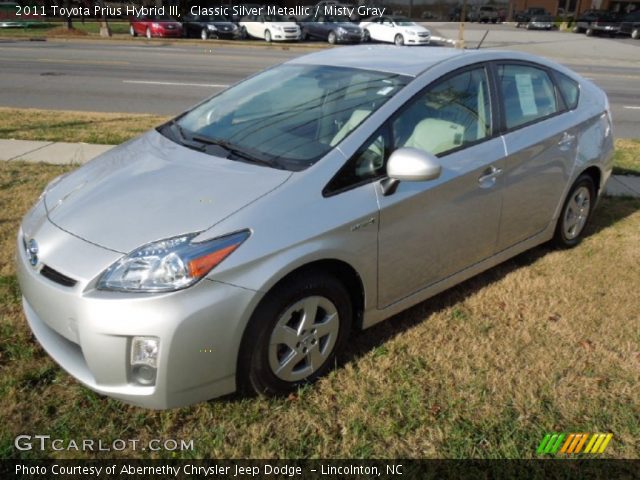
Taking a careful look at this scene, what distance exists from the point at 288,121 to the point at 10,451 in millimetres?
2119

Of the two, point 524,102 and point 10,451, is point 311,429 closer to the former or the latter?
point 10,451

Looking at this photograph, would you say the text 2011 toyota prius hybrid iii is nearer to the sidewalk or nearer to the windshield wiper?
the windshield wiper

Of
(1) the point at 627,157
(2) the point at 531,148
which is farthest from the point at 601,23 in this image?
(2) the point at 531,148

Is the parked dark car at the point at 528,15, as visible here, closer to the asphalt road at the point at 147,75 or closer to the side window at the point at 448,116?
the asphalt road at the point at 147,75

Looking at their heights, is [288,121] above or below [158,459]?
above

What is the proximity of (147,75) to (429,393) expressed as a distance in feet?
45.8

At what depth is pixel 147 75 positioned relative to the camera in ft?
49.2

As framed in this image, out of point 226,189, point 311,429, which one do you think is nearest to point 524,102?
point 226,189

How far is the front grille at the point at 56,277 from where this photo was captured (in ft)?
8.20

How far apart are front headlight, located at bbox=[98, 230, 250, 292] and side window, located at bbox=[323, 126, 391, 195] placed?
0.67m

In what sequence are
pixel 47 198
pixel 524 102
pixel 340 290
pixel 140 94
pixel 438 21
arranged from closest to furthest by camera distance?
1. pixel 340 290
2. pixel 47 198
3. pixel 524 102
4. pixel 140 94
5. pixel 438 21

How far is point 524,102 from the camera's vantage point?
399cm

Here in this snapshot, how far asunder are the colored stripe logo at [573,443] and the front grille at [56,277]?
7.19 feet

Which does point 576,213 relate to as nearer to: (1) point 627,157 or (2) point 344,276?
(2) point 344,276
